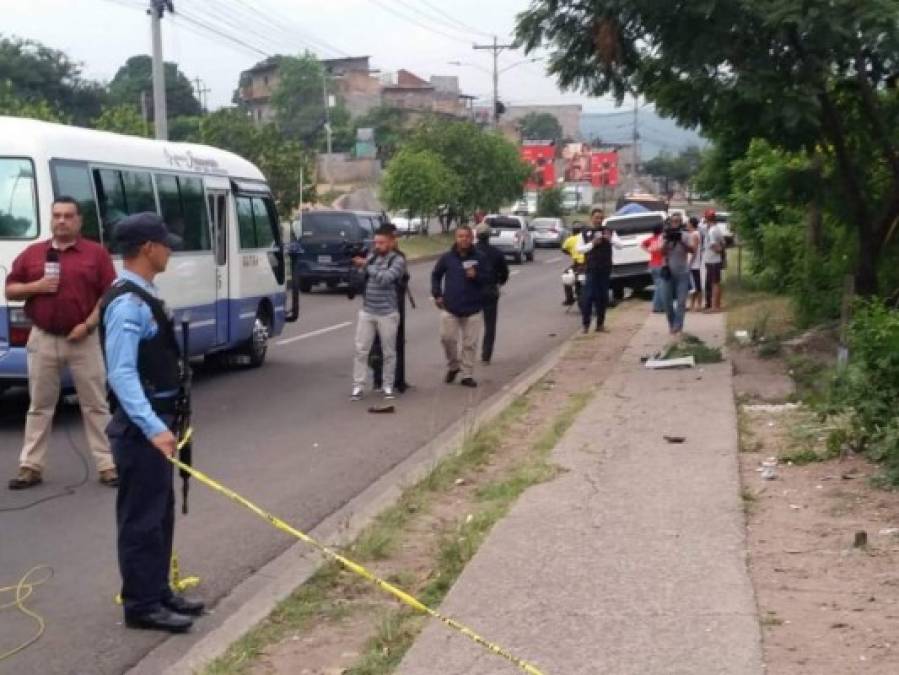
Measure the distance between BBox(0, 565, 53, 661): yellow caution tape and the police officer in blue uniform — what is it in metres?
0.44

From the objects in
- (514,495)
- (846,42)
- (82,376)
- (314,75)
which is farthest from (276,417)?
(314,75)

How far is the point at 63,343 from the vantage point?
9.76 metres

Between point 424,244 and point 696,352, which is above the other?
point 696,352

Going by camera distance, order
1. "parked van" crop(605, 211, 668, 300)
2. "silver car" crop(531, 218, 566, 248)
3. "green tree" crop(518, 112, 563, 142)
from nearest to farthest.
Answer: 1. "parked van" crop(605, 211, 668, 300)
2. "silver car" crop(531, 218, 566, 248)
3. "green tree" crop(518, 112, 563, 142)

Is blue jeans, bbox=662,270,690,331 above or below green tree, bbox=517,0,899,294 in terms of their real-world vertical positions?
below

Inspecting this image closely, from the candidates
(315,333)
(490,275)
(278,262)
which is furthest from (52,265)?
(315,333)

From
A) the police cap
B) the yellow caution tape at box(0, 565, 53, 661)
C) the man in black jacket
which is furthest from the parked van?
the police cap

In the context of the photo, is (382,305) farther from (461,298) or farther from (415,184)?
(415,184)

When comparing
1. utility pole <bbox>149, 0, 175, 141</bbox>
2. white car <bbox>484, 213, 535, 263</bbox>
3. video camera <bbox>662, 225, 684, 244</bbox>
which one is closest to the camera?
video camera <bbox>662, 225, 684, 244</bbox>

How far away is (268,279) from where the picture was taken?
1792 cm

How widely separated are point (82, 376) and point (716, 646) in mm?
5391

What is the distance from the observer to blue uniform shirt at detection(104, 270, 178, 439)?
6.19 meters

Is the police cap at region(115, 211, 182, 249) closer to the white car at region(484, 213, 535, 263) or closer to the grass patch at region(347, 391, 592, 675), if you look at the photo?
the grass patch at region(347, 391, 592, 675)

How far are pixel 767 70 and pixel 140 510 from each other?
974 cm
